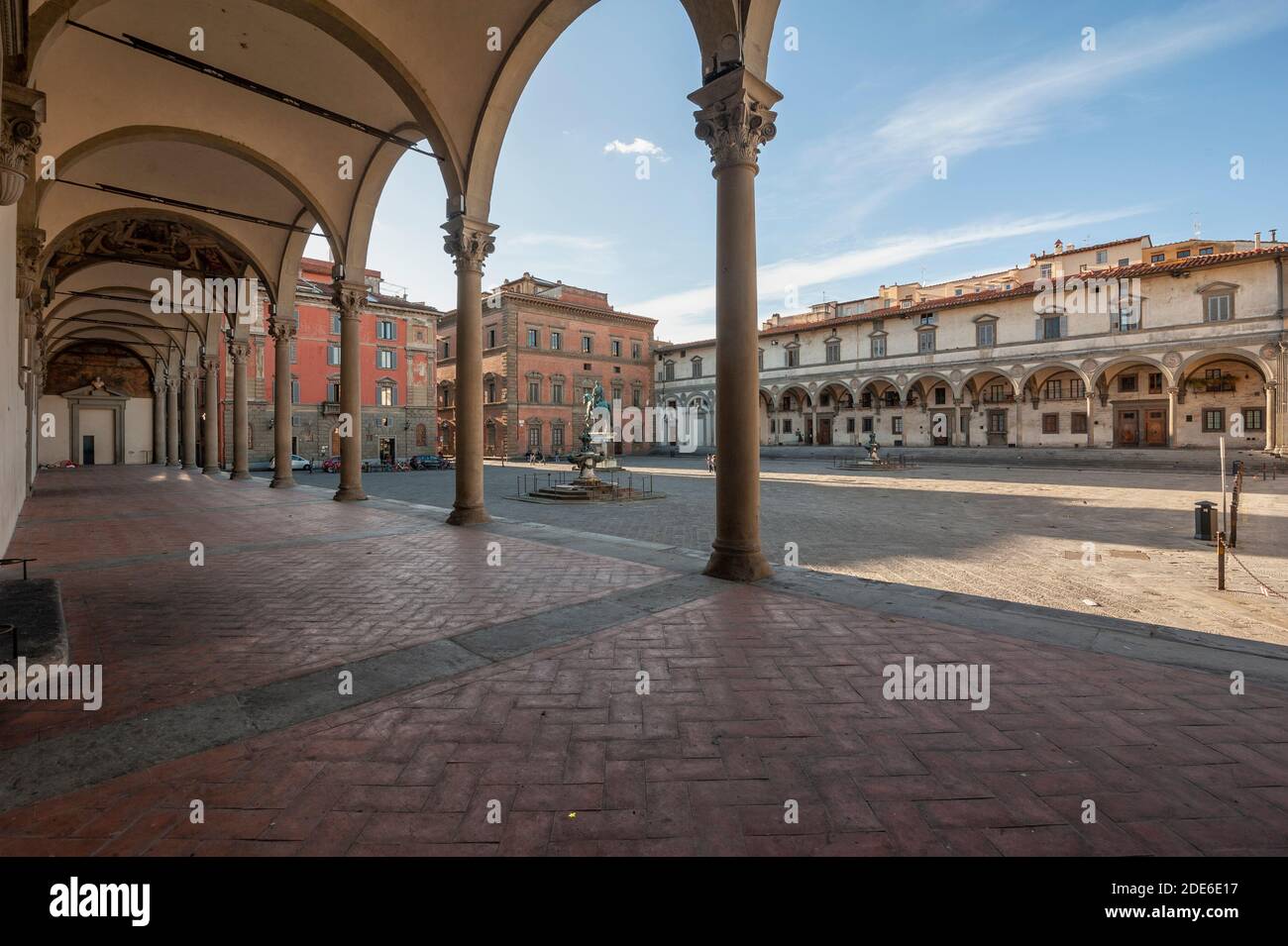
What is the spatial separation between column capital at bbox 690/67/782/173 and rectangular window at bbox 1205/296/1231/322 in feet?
116

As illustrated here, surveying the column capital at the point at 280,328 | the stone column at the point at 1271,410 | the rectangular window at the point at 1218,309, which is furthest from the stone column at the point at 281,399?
the stone column at the point at 1271,410

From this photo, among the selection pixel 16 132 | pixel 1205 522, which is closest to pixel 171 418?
pixel 16 132

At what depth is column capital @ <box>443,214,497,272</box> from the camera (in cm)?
975

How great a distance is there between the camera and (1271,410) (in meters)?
26.5

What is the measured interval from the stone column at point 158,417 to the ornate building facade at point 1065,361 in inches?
1278

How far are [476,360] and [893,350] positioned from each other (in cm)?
3780

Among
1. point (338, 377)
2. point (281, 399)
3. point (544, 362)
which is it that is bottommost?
point (281, 399)

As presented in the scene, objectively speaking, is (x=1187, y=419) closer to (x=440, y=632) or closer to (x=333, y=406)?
(x=440, y=632)

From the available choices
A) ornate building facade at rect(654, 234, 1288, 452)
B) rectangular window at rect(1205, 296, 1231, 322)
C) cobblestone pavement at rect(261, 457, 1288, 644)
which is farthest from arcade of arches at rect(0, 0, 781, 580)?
rectangular window at rect(1205, 296, 1231, 322)

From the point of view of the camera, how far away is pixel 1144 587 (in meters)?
6.07

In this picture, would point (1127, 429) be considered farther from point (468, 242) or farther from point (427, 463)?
point (427, 463)

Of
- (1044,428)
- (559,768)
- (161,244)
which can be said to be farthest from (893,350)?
(559,768)

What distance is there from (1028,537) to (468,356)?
9885mm

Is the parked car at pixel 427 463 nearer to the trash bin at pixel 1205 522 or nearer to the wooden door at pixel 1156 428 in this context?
the trash bin at pixel 1205 522
